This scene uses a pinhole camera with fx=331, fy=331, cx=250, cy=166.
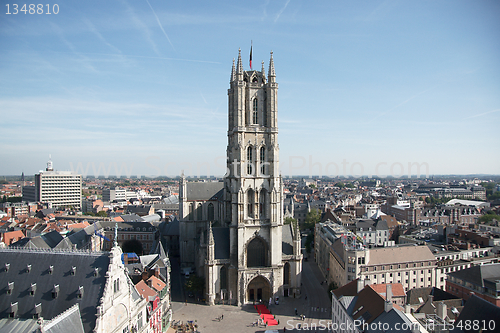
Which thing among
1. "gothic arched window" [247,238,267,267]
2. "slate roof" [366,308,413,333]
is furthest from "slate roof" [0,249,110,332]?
"gothic arched window" [247,238,267,267]

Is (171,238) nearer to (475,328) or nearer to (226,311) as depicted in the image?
(226,311)

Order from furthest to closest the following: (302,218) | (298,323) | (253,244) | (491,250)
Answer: (302,218), (491,250), (253,244), (298,323)

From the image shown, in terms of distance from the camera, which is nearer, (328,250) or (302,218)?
(328,250)

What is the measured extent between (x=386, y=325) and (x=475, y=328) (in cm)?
890

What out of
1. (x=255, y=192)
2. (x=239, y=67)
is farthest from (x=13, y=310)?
(x=239, y=67)

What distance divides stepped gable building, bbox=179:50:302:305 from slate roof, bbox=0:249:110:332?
96.2 ft

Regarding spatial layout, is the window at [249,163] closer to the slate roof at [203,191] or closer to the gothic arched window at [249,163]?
the gothic arched window at [249,163]

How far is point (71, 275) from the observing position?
116 ft

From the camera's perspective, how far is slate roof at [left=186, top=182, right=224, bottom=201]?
87.9 metres

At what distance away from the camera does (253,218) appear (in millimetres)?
65062

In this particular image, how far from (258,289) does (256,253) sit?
22.8ft

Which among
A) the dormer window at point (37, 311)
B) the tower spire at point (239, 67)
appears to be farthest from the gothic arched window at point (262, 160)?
the dormer window at point (37, 311)

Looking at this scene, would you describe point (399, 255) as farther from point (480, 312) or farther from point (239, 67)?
point (239, 67)

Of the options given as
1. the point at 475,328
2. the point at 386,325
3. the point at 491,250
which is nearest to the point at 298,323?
the point at 386,325
